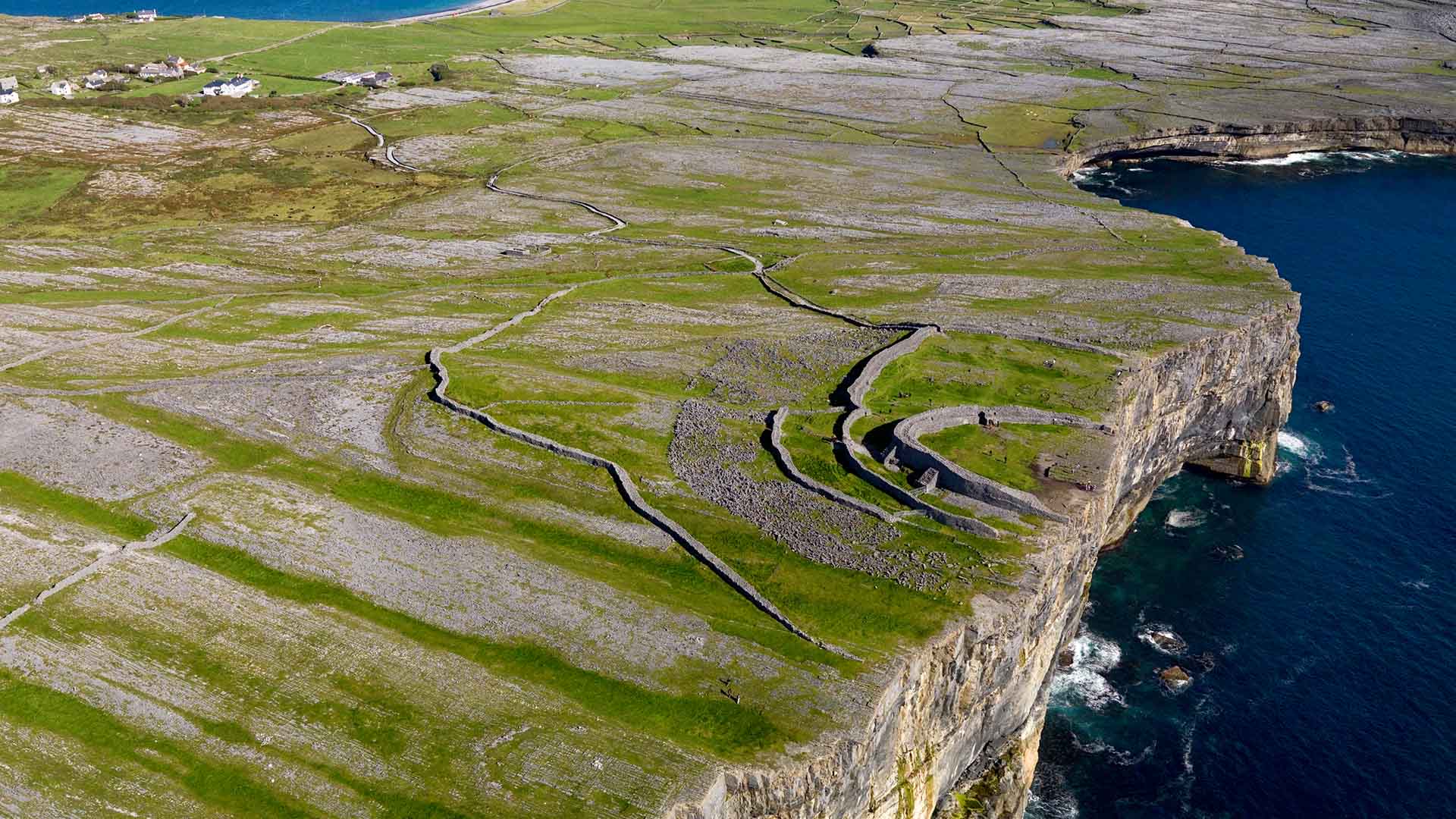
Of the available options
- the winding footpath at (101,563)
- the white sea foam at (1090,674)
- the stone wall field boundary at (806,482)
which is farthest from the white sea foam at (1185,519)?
the winding footpath at (101,563)

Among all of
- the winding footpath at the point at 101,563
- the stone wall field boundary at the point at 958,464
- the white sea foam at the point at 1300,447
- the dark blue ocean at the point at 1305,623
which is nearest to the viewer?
the winding footpath at the point at 101,563

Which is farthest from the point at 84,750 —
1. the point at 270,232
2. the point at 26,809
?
the point at 270,232

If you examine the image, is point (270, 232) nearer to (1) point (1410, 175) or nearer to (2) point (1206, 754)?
(2) point (1206, 754)

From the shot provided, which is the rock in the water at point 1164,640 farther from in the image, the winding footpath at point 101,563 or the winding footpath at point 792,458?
the winding footpath at point 101,563

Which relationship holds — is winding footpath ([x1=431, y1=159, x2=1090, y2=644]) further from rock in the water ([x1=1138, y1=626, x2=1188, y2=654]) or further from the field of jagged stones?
rock in the water ([x1=1138, y1=626, x2=1188, y2=654])

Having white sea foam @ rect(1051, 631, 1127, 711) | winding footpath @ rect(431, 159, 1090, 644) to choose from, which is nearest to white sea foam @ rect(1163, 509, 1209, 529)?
white sea foam @ rect(1051, 631, 1127, 711)

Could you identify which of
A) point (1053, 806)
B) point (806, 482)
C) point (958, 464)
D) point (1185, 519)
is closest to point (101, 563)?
point (806, 482)

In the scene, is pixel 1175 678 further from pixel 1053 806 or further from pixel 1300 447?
pixel 1300 447
